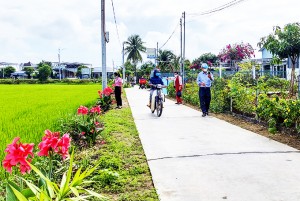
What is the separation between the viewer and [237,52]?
39.3 m

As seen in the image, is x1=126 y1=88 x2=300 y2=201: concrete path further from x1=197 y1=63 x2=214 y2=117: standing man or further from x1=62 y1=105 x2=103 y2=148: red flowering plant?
x1=197 y1=63 x2=214 y2=117: standing man

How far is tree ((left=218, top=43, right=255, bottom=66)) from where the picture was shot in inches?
1542

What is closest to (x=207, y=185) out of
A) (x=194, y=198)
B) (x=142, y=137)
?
(x=194, y=198)

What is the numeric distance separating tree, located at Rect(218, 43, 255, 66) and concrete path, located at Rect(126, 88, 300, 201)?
33.0m

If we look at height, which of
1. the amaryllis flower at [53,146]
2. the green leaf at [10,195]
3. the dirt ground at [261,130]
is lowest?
the dirt ground at [261,130]

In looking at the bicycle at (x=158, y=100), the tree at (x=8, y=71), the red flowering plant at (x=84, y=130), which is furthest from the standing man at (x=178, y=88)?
the tree at (x=8, y=71)

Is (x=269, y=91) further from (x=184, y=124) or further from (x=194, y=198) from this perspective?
(x=194, y=198)

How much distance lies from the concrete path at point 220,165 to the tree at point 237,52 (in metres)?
33.0

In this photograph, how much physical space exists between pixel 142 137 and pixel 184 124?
2028 millimetres

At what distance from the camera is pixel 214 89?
11.6 metres

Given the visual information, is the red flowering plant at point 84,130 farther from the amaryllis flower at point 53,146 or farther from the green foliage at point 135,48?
the green foliage at point 135,48

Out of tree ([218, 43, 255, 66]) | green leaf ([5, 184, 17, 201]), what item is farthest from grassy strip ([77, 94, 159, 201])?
tree ([218, 43, 255, 66])

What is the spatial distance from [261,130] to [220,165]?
3195mm

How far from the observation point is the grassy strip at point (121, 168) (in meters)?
3.74
